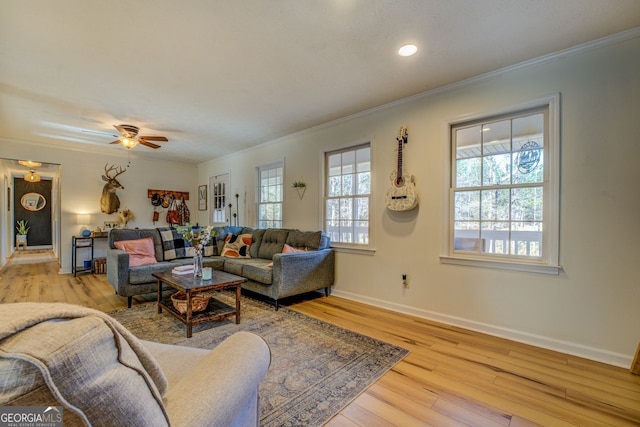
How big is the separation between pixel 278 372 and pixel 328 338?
27.3 inches

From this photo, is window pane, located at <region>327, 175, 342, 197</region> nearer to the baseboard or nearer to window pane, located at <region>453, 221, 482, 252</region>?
the baseboard

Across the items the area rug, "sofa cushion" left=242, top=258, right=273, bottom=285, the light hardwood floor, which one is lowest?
the light hardwood floor

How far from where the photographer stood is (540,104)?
260 cm

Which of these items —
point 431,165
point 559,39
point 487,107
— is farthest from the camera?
point 431,165

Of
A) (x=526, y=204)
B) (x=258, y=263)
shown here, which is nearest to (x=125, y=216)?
(x=258, y=263)

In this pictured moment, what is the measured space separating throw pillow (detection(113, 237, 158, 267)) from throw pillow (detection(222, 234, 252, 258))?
1023mm

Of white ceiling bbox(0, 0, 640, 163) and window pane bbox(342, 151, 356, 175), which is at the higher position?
white ceiling bbox(0, 0, 640, 163)

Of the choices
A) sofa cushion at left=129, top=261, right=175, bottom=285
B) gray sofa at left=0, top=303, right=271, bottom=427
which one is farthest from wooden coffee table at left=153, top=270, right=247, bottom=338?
gray sofa at left=0, top=303, right=271, bottom=427

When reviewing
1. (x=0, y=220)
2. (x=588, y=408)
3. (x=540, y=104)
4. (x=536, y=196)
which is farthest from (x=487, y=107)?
(x=0, y=220)

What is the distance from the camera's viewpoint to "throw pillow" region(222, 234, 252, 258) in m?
4.61

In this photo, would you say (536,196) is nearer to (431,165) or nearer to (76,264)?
(431,165)

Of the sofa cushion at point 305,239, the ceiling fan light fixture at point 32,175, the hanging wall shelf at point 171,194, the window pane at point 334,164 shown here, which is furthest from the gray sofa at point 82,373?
the ceiling fan light fixture at point 32,175

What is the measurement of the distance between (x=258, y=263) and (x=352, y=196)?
63.0 inches

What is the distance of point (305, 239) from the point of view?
4117 millimetres
